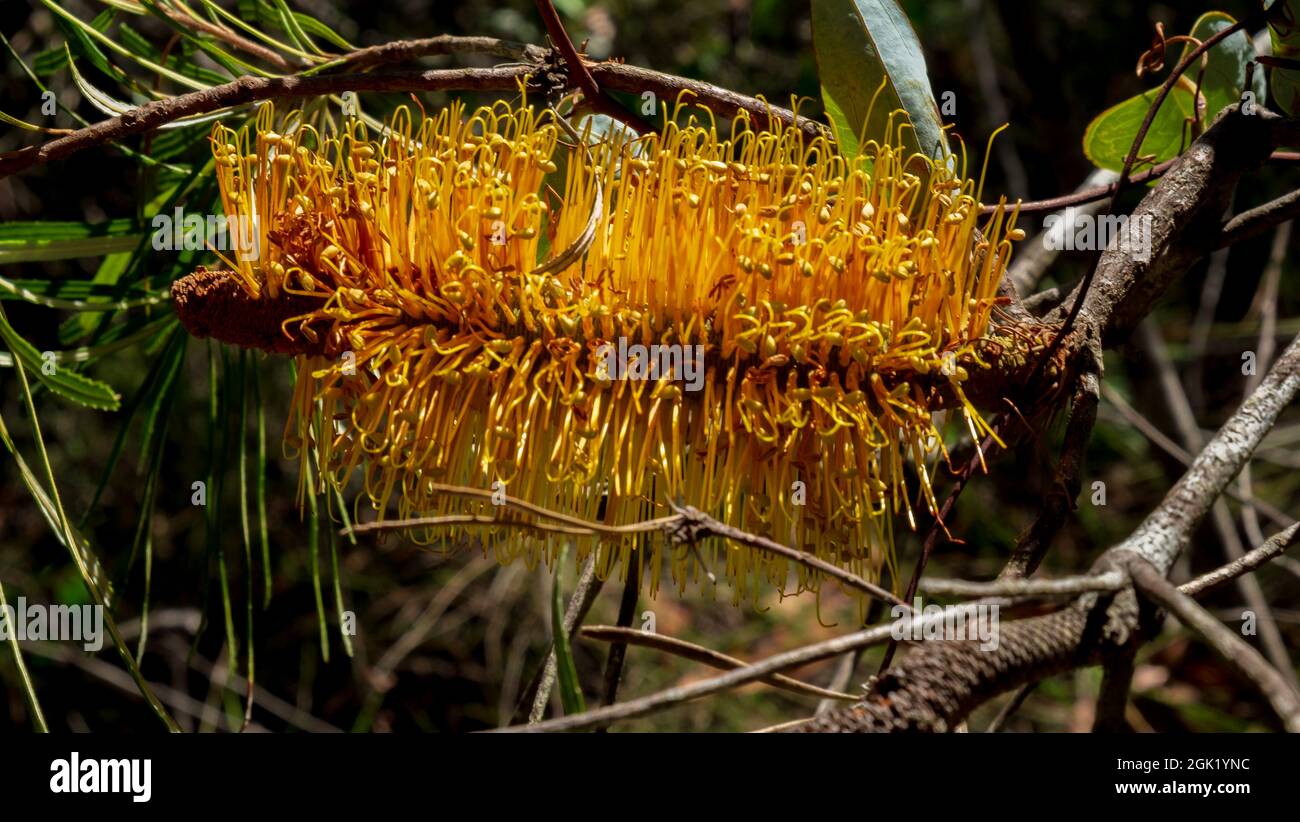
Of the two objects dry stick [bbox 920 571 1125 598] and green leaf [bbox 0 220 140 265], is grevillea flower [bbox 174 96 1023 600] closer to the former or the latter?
dry stick [bbox 920 571 1125 598]

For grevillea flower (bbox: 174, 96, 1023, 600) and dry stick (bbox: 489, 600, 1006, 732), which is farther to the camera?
grevillea flower (bbox: 174, 96, 1023, 600)

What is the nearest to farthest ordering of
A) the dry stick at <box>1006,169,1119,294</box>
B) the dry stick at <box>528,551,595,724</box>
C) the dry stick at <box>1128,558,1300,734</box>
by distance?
the dry stick at <box>1128,558,1300,734</box> → the dry stick at <box>528,551,595,724</box> → the dry stick at <box>1006,169,1119,294</box>

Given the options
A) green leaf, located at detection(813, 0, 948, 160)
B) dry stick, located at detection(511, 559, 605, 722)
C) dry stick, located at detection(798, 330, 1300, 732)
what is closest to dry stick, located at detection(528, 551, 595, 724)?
dry stick, located at detection(511, 559, 605, 722)

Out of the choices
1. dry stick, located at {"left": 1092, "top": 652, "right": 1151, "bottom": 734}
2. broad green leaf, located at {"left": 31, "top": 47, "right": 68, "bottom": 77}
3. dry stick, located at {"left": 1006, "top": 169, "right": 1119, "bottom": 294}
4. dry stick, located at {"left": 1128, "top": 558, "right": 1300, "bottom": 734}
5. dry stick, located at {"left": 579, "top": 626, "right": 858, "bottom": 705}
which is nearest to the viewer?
dry stick, located at {"left": 1128, "top": 558, "right": 1300, "bottom": 734}

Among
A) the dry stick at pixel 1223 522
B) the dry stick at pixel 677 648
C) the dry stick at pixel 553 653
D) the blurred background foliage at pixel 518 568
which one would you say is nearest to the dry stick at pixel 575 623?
the dry stick at pixel 553 653

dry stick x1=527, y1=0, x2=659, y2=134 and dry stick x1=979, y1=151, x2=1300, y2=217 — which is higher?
dry stick x1=527, y1=0, x2=659, y2=134
